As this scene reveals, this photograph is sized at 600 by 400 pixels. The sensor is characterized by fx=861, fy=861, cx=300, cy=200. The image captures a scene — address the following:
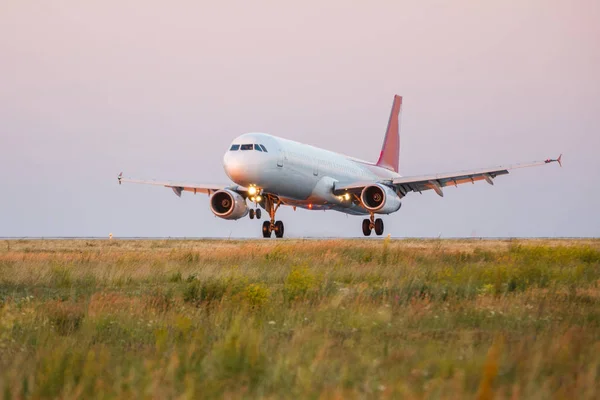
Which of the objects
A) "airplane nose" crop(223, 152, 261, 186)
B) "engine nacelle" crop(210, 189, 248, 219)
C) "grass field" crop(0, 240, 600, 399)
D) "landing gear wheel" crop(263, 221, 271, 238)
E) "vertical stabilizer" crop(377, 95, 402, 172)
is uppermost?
"vertical stabilizer" crop(377, 95, 402, 172)

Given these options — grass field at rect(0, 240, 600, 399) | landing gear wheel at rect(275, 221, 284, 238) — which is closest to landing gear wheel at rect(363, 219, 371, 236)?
landing gear wheel at rect(275, 221, 284, 238)

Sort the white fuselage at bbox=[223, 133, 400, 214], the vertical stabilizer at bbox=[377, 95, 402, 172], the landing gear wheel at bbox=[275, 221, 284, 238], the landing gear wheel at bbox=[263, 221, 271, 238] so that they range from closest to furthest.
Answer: the white fuselage at bbox=[223, 133, 400, 214] → the landing gear wheel at bbox=[263, 221, 271, 238] → the landing gear wheel at bbox=[275, 221, 284, 238] → the vertical stabilizer at bbox=[377, 95, 402, 172]

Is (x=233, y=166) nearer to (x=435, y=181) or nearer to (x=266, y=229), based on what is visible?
(x=266, y=229)

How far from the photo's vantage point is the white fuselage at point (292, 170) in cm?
3984

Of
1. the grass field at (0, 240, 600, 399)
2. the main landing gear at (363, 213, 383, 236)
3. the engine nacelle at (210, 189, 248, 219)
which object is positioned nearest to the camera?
the grass field at (0, 240, 600, 399)

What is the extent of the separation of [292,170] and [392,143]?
24414 mm

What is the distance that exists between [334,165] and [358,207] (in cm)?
355

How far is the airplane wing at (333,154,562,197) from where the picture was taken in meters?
45.6

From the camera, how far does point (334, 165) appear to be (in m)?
47.6

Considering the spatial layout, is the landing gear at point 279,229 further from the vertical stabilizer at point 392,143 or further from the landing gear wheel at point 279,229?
the vertical stabilizer at point 392,143

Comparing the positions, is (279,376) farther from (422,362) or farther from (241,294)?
(241,294)

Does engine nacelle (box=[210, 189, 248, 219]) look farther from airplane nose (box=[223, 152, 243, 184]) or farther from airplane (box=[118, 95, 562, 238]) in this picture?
airplane nose (box=[223, 152, 243, 184])

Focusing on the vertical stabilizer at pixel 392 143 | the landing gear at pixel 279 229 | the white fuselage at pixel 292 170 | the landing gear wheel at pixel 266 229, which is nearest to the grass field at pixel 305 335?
the white fuselage at pixel 292 170

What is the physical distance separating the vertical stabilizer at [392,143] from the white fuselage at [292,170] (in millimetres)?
11632
